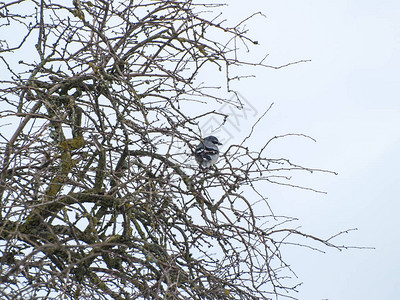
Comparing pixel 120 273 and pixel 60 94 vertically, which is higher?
pixel 60 94

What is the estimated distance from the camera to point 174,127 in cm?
477

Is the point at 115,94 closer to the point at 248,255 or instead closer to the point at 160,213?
the point at 160,213

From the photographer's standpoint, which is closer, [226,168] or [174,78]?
[226,168]

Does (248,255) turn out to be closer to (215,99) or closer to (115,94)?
(215,99)

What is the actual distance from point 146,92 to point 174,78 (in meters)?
0.33

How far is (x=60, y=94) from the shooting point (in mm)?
5266

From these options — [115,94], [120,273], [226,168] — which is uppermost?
[115,94]

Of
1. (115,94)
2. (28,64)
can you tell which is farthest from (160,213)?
(28,64)

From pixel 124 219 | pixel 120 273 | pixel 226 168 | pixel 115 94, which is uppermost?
pixel 115 94

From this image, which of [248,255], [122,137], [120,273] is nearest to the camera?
[248,255]

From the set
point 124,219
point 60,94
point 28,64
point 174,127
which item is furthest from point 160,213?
point 28,64

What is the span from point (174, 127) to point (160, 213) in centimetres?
76

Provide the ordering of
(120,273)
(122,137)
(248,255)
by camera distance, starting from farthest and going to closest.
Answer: (122,137) → (120,273) → (248,255)

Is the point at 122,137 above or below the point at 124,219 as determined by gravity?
above
